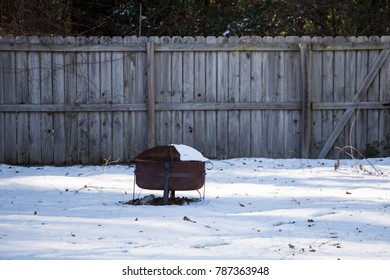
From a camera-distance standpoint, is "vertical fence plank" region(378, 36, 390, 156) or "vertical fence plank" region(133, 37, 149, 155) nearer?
"vertical fence plank" region(133, 37, 149, 155)

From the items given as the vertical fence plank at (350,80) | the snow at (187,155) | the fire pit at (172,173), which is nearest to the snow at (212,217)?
the fire pit at (172,173)

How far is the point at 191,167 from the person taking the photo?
7949mm

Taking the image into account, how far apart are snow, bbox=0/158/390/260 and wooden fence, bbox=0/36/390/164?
1115mm

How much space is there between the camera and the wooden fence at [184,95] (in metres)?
12.0

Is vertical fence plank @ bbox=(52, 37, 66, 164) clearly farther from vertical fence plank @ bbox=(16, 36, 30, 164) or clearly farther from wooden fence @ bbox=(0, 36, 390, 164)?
vertical fence plank @ bbox=(16, 36, 30, 164)

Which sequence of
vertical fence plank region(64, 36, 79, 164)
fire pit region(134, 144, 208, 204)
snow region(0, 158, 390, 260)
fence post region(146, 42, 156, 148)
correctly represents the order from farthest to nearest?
vertical fence plank region(64, 36, 79, 164) < fence post region(146, 42, 156, 148) < fire pit region(134, 144, 208, 204) < snow region(0, 158, 390, 260)

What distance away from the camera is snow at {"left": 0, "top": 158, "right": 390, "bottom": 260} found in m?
5.81

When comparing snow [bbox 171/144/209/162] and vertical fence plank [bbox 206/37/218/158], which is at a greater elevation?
vertical fence plank [bbox 206/37/218/158]

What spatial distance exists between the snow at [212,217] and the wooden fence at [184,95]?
1115mm

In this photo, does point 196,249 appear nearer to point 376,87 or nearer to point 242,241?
point 242,241

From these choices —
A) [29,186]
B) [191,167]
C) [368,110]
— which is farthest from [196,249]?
[368,110]

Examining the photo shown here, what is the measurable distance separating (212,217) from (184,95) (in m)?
5.05

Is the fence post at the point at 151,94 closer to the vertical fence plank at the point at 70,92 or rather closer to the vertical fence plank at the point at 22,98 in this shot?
the vertical fence plank at the point at 70,92

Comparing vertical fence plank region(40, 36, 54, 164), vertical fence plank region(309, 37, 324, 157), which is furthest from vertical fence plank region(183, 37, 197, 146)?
vertical fence plank region(40, 36, 54, 164)
